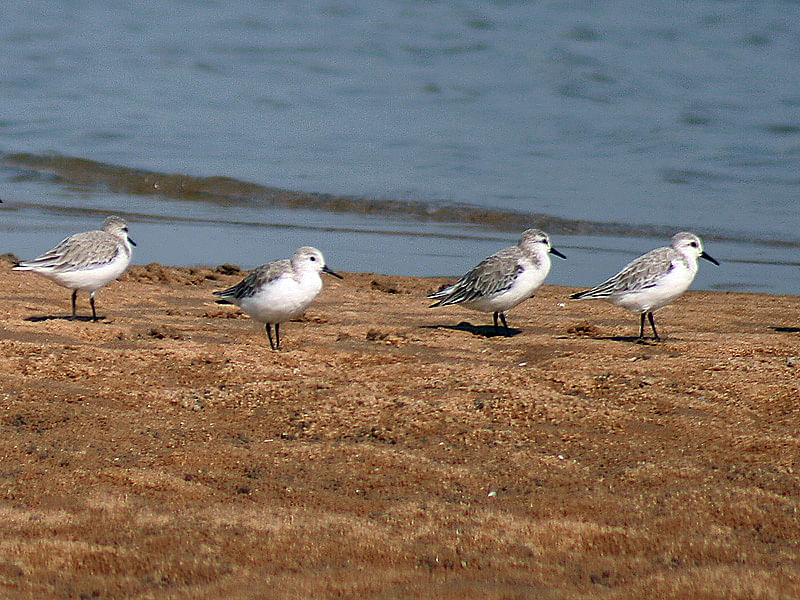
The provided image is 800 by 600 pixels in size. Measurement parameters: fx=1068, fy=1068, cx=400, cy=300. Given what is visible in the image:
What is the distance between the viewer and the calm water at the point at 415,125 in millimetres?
13766

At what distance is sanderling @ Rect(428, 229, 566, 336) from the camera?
8711 millimetres

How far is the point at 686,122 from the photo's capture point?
19.1m

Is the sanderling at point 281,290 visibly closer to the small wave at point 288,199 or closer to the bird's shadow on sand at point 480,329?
the bird's shadow on sand at point 480,329

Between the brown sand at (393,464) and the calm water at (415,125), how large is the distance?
4.62m

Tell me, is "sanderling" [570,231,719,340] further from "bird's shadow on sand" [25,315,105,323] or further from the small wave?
the small wave

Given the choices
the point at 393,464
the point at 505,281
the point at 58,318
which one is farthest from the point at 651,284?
the point at 58,318

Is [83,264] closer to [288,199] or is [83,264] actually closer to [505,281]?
[505,281]

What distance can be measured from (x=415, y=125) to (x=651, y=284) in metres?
11.8

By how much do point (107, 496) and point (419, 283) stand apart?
6526 mm

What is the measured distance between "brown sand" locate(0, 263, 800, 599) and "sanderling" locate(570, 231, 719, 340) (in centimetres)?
33

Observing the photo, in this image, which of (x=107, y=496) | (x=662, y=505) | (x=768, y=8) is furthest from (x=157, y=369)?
(x=768, y=8)

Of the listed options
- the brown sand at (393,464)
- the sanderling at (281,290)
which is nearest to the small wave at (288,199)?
the brown sand at (393,464)

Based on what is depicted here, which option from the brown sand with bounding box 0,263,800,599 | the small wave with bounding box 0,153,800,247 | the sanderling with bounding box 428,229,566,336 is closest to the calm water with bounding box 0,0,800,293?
the small wave with bounding box 0,153,800,247

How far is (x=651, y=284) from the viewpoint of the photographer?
8391 millimetres
